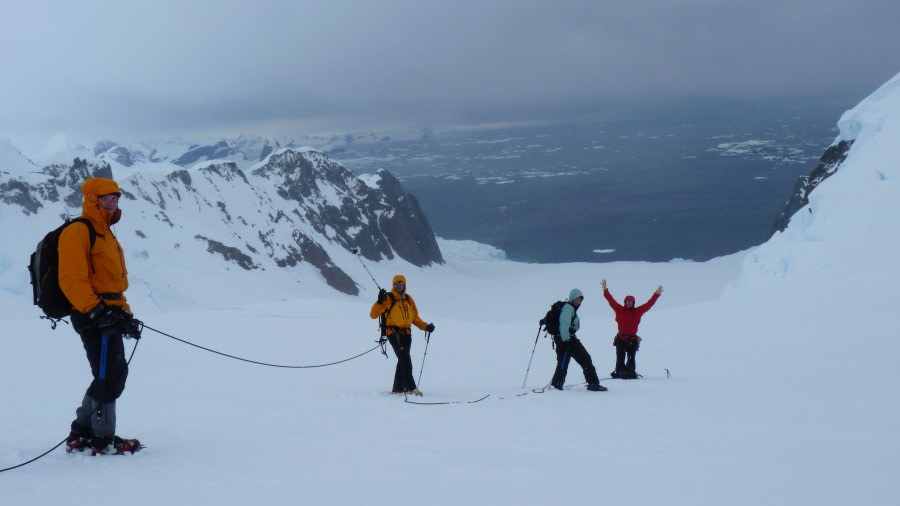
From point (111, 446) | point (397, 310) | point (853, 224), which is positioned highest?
point (853, 224)

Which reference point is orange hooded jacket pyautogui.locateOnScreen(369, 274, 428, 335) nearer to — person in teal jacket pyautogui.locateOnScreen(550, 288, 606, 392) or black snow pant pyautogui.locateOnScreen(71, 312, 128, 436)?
person in teal jacket pyautogui.locateOnScreen(550, 288, 606, 392)

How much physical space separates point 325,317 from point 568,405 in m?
17.9

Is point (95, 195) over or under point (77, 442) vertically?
over

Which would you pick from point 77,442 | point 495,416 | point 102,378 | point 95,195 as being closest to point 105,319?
point 102,378

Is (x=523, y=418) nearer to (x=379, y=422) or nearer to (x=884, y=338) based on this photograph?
(x=379, y=422)

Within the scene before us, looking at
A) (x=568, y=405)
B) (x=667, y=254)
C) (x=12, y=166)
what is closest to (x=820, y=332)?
(x=568, y=405)

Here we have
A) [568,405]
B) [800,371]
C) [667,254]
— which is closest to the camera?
[568,405]

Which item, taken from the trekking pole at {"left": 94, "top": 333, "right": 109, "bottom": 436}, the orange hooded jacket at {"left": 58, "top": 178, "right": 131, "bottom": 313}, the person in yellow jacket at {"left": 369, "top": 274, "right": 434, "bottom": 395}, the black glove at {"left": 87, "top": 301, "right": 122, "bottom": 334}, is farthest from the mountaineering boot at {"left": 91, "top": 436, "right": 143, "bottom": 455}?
the person in yellow jacket at {"left": 369, "top": 274, "right": 434, "bottom": 395}

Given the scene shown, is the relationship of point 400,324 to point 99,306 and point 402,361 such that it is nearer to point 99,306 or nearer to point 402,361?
point 402,361

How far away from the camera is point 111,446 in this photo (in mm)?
5730

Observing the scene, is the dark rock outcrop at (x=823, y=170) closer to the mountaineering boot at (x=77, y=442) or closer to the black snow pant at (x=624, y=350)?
the black snow pant at (x=624, y=350)

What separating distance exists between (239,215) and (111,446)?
113 meters

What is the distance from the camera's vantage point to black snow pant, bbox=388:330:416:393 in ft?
30.5

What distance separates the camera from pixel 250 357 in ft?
45.4
